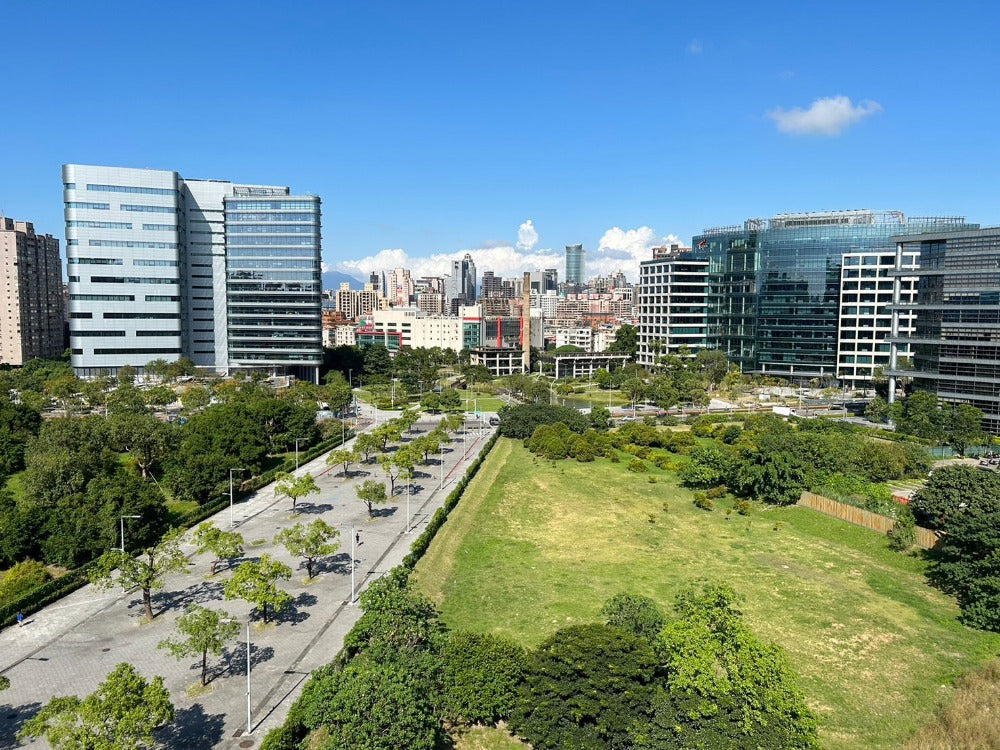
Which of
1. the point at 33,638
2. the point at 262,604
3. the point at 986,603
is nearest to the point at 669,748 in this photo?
the point at 262,604

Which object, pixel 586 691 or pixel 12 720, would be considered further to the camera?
pixel 12 720

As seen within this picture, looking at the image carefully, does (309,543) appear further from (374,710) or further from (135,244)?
(135,244)

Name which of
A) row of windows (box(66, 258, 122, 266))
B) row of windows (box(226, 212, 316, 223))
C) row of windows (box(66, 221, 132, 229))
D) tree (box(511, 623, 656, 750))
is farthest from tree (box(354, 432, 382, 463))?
row of windows (box(66, 221, 132, 229))

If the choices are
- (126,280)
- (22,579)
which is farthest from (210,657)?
(126,280)

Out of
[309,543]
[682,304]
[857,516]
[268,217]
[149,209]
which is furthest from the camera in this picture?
[682,304]

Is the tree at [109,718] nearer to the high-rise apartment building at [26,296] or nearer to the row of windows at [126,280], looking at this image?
the row of windows at [126,280]
